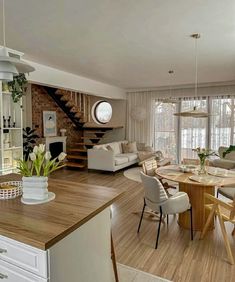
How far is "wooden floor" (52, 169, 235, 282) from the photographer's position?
7.29 ft

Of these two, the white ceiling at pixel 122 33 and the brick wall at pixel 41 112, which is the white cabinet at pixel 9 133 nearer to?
the white ceiling at pixel 122 33

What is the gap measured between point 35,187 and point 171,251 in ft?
5.84

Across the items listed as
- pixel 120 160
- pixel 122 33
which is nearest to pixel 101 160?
pixel 120 160

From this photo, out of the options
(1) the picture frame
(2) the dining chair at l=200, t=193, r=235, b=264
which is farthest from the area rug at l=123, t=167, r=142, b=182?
(2) the dining chair at l=200, t=193, r=235, b=264

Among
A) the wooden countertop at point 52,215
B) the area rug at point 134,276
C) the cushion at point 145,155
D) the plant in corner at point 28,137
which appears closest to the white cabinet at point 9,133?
the wooden countertop at point 52,215

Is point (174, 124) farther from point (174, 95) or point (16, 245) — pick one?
point (16, 245)

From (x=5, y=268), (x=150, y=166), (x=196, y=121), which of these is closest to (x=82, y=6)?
(x=5, y=268)

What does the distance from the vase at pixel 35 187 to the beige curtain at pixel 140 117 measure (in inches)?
258

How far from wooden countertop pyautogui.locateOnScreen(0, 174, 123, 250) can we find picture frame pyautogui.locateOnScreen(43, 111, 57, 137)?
18.5 feet

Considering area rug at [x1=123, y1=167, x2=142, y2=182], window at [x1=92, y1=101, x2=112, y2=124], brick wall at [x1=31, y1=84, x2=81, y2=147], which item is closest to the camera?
area rug at [x1=123, y1=167, x2=142, y2=182]

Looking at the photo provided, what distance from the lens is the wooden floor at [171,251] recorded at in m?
2.22

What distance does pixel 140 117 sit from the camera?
8008 millimetres

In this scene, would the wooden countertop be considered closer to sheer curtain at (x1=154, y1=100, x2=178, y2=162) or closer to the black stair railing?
the black stair railing

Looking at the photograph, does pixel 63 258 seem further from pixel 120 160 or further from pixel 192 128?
pixel 192 128
